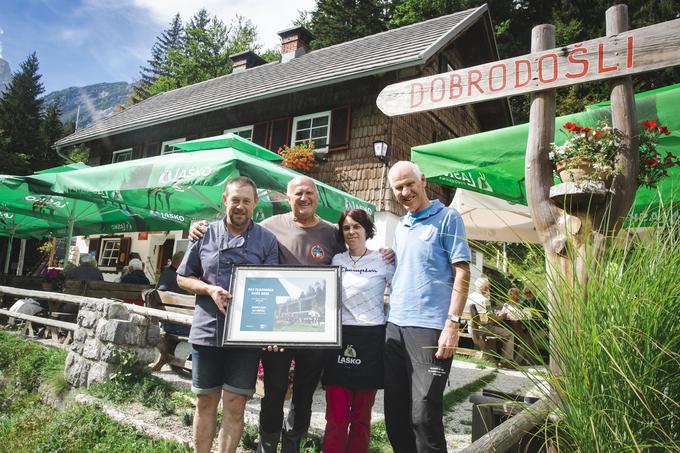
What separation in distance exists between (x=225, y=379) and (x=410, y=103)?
1.98 metres

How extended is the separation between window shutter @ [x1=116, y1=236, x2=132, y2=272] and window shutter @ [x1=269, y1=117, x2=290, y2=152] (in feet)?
22.7

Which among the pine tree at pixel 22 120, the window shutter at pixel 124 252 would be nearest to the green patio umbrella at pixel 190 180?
the window shutter at pixel 124 252

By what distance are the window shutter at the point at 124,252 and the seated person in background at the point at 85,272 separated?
878 cm

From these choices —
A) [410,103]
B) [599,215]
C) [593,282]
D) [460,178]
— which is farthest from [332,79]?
[593,282]

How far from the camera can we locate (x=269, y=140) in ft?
42.3

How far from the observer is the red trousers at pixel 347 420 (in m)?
2.39

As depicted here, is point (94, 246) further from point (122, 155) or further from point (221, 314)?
point (221, 314)

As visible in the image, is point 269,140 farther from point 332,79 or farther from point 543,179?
point 543,179

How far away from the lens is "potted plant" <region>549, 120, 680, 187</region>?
2.23 metres

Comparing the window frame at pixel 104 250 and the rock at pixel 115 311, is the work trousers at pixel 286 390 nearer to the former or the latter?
the rock at pixel 115 311

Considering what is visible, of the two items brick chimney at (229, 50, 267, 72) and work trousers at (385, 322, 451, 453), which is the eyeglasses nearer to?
work trousers at (385, 322, 451, 453)

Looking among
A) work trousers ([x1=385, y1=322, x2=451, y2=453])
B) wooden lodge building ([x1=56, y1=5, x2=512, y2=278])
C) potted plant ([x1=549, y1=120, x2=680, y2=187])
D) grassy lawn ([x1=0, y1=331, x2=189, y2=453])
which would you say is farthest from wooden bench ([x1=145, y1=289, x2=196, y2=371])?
wooden lodge building ([x1=56, y1=5, x2=512, y2=278])

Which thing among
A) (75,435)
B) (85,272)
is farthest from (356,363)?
(85,272)

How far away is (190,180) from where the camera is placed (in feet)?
16.2
